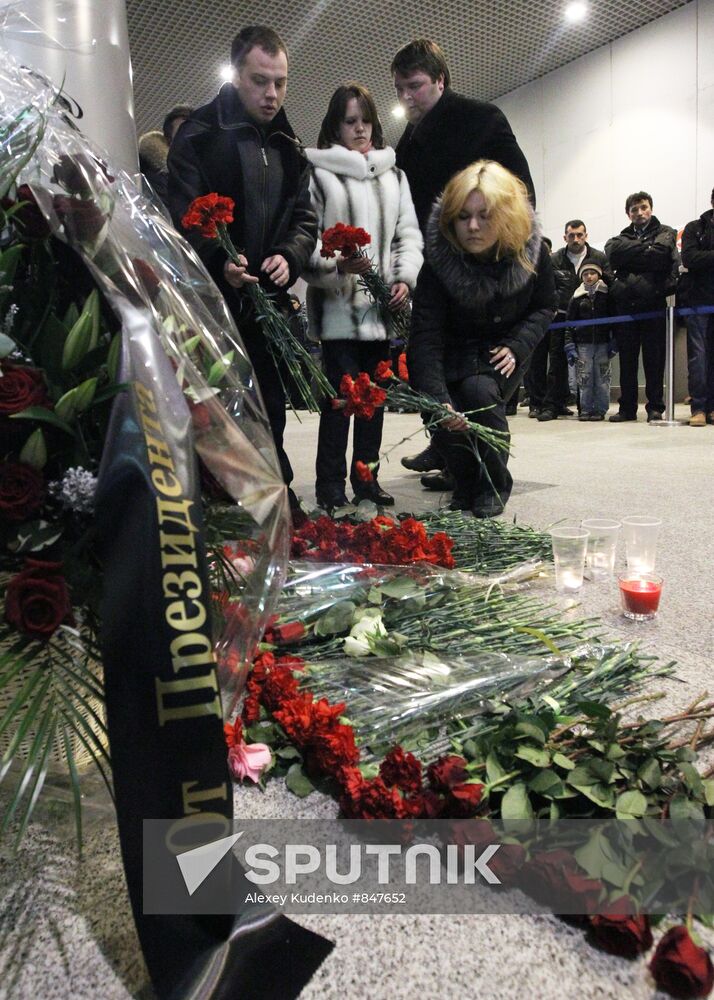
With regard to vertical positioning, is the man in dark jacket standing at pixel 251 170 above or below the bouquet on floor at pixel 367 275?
above

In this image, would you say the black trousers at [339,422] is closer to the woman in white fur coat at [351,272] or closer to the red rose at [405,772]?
the woman in white fur coat at [351,272]

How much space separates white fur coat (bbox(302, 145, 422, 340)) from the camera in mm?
2396

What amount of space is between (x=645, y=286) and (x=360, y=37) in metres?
3.39

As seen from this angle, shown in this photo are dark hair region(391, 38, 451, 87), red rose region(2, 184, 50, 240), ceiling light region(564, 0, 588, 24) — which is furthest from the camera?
ceiling light region(564, 0, 588, 24)

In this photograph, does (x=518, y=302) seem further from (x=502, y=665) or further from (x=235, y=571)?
(x=235, y=571)

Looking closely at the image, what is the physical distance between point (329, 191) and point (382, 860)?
6.95 ft

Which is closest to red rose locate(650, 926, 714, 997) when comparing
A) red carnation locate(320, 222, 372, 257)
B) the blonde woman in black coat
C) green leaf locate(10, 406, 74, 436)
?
green leaf locate(10, 406, 74, 436)

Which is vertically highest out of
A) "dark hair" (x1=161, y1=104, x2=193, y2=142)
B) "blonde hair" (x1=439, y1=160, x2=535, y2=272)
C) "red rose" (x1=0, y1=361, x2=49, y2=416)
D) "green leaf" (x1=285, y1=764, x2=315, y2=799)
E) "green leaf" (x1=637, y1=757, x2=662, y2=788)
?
"dark hair" (x1=161, y1=104, x2=193, y2=142)

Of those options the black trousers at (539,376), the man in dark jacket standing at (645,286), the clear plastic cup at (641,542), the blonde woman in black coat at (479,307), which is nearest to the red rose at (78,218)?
the clear plastic cup at (641,542)

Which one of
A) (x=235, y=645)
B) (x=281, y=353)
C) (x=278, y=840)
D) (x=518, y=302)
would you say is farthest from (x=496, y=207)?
(x=278, y=840)

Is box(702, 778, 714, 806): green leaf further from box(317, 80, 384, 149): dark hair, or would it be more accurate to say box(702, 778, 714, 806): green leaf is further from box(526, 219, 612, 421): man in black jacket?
box(526, 219, 612, 421): man in black jacket

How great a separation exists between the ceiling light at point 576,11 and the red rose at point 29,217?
687 cm

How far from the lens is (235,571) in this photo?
882mm

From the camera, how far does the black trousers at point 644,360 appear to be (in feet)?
17.0
